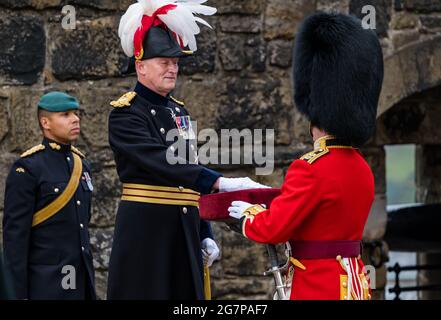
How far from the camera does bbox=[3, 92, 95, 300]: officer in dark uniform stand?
5.80 metres

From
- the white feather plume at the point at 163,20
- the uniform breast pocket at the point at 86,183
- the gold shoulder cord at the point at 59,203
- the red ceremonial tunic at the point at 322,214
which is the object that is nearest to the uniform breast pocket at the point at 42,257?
the gold shoulder cord at the point at 59,203

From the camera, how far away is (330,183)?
Answer: 4754 mm

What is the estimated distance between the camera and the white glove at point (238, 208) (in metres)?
4.88

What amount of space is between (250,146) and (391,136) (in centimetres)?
186

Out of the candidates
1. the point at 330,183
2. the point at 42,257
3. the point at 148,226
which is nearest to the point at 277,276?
the point at 330,183

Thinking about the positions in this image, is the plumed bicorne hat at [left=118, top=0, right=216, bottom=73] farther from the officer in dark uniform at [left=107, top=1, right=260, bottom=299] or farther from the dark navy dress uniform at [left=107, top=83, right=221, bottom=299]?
the dark navy dress uniform at [left=107, top=83, right=221, bottom=299]

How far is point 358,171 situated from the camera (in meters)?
4.88

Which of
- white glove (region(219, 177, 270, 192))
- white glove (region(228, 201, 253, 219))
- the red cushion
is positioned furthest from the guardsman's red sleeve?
white glove (region(219, 177, 270, 192))

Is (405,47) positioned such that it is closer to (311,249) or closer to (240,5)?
(240,5)

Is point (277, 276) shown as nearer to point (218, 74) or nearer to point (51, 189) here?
point (51, 189)

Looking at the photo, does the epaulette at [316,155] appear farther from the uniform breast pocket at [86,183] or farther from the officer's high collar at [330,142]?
the uniform breast pocket at [86,183]

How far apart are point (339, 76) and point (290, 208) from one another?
1.88ft

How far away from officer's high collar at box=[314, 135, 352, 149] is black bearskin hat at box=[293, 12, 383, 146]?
0.02 metres
